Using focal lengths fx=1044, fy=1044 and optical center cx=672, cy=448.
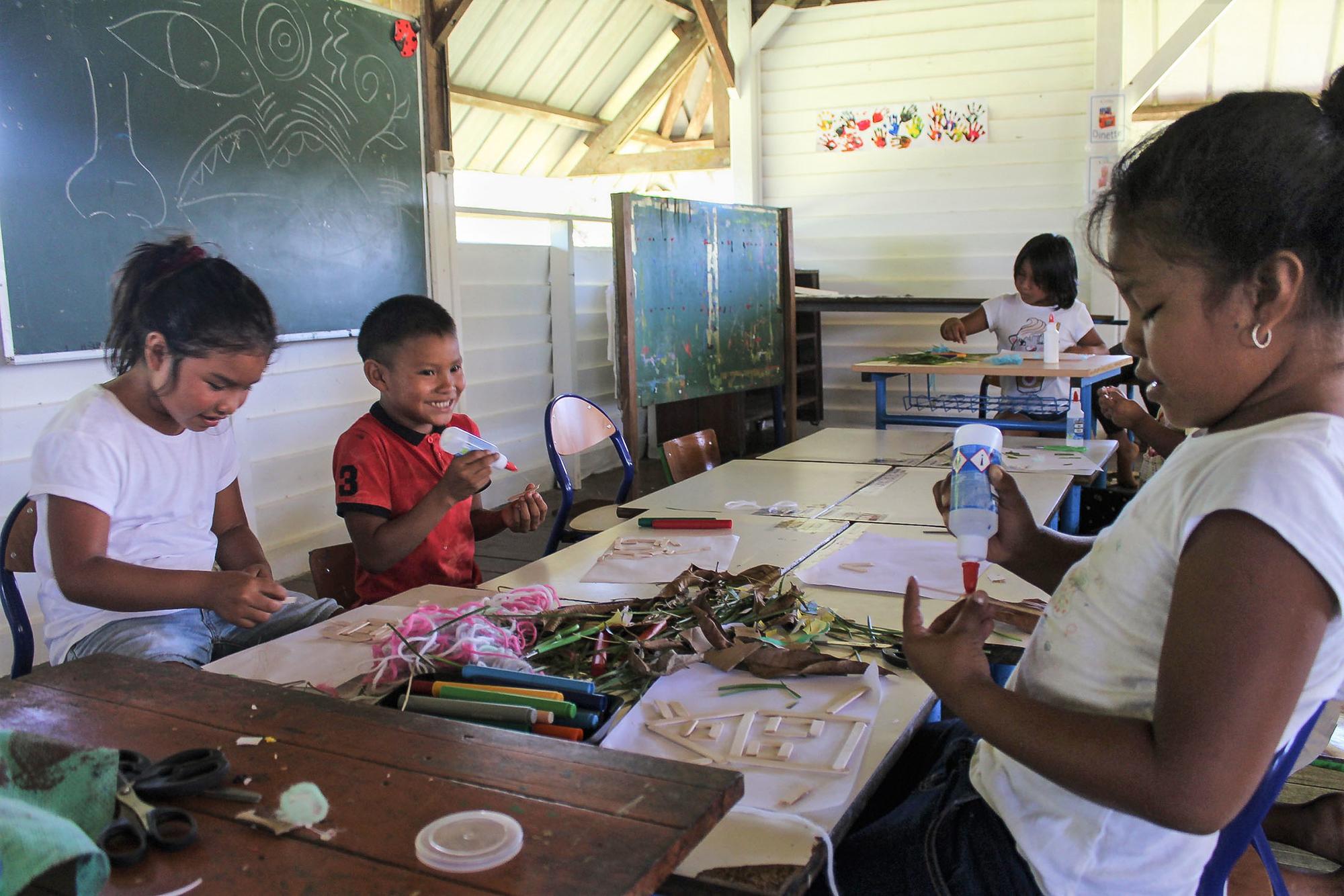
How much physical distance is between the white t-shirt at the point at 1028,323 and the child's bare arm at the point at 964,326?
Result: 1.4 inches

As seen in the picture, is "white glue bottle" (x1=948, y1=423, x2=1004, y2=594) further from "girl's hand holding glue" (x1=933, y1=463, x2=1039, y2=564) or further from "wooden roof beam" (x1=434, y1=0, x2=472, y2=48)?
"wooden roof beam" (x1=434, y1=0, x2=472, y2=48)

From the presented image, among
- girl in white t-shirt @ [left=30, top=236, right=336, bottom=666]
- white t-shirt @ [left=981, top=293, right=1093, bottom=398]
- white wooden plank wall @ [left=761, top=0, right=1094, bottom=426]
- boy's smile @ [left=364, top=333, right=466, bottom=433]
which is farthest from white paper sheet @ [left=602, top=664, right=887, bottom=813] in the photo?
white wooden plank wall @ [left=761, top=0, right=1094, bottom=426]

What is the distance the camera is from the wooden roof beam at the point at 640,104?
9.70 m

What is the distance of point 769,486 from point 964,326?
2673 millimetres

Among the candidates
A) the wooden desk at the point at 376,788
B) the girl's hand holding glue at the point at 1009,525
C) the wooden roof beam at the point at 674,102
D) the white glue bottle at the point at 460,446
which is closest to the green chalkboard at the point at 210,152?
the white glue bottle at the point at 460,446

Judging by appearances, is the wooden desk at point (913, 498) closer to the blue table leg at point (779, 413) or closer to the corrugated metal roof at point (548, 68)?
the blue table leg at point (779, 413)

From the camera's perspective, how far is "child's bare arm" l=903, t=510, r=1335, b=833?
0.78 meters

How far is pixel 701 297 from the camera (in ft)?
18.3

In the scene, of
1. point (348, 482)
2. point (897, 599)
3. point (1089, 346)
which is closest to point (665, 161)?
point (1089, 346)

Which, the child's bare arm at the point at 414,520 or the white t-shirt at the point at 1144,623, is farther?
the child's bare arm at the point at 414,520

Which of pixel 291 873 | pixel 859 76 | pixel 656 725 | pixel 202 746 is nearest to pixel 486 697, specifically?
pixel 656 725

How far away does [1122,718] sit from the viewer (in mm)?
881

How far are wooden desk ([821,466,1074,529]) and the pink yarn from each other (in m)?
1.02

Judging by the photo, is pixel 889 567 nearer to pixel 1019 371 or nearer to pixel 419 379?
pixel 419 379
